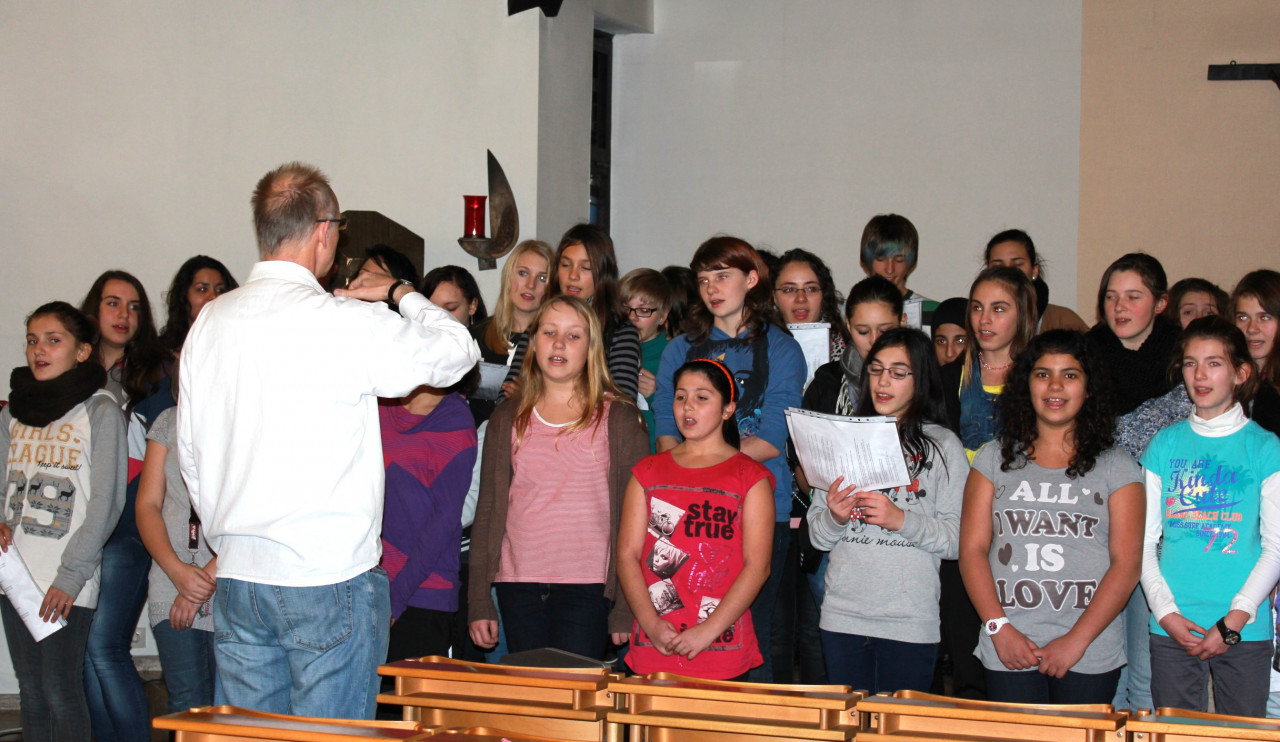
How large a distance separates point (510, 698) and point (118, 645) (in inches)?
83.1

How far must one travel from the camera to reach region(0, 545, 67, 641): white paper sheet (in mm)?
3309

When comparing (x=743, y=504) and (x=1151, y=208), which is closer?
(x=743, y=504)

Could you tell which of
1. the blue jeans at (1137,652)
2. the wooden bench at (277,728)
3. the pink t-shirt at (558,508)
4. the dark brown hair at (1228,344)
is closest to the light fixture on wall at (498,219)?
the pink t-shirt at (558,508)

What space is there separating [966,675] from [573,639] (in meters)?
1.17

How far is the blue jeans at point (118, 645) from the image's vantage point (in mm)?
3459

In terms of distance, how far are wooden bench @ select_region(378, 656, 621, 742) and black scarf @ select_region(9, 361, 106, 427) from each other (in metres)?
1.92

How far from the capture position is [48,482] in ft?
11.3

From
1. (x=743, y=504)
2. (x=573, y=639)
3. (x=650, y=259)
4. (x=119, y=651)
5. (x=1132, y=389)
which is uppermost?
(x=650, y=259)

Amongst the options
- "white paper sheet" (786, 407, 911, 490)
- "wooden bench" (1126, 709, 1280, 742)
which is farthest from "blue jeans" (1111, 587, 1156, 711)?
"wooden bench" (1126, 709, 1280, 742)

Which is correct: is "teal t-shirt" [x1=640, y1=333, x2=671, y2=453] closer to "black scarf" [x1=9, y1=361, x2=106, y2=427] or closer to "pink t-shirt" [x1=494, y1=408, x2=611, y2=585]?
"pink t-shirt" [x1=494, y1=408, x2=611, y2=585]

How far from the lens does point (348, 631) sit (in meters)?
2.10

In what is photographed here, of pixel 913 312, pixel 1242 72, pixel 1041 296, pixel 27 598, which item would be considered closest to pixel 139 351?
pixel 27 598

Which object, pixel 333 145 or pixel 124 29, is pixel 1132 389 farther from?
pixel 124 29

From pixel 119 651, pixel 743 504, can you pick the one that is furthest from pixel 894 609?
pixel 119 651
